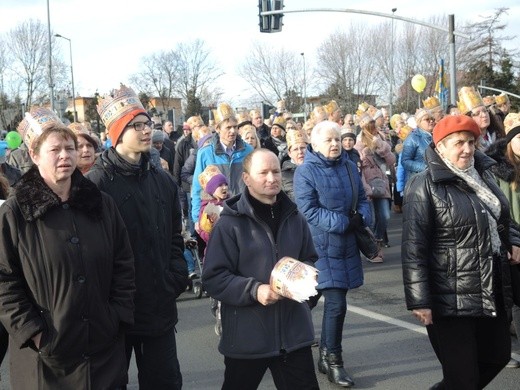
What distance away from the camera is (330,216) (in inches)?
224

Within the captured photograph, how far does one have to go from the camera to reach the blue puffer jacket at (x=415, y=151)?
1036 centimetres

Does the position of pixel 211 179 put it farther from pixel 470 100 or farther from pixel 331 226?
pixel 470 100

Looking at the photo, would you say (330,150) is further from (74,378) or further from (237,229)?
(74,378)

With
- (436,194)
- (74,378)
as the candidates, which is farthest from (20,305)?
(436,194)

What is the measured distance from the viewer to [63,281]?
11.4 ft

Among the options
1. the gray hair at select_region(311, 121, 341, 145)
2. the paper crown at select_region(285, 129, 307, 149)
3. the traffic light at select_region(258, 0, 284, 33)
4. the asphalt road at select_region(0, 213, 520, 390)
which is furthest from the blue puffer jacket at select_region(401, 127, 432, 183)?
the traffic light at select_region(258, 0, 284, 33)

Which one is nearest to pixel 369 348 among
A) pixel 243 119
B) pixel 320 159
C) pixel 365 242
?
pixel 365 242

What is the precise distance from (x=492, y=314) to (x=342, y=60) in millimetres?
59678

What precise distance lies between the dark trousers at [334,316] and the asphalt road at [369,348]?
32 cm

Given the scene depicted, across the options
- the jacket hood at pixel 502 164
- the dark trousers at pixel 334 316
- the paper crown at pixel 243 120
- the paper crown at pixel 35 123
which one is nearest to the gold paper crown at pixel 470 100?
the paper crown at pixel 243 120

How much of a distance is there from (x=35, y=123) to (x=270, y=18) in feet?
59.7

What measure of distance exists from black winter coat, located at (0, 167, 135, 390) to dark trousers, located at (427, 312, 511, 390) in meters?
1.96

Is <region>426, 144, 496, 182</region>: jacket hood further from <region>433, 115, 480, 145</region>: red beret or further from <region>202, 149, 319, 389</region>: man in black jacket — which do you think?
<region>202, 149, 319, 389</region>: man in black jacket

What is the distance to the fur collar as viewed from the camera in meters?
3.49
